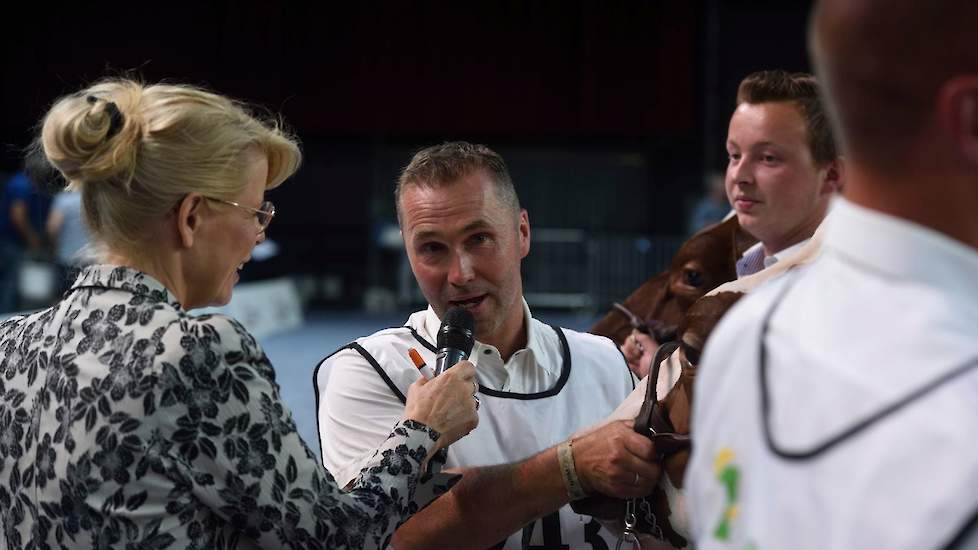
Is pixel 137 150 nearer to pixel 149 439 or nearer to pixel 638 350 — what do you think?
pixel 149 439

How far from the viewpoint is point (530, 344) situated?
2.34 m

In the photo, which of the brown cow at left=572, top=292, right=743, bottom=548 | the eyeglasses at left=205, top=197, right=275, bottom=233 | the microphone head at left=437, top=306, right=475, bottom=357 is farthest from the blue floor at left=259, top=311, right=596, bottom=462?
the brown cow at left=572, top=292, right=743, bottom=548

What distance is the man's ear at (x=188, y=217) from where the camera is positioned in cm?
168

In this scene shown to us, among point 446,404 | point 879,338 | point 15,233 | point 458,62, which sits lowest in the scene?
point 15,233

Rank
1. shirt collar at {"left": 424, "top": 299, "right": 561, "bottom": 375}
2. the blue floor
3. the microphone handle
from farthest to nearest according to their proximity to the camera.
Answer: the blue floor < shirt collar at {"left": 424, "top": 299, "right": 561, "bottom": 375} < the microphone handle

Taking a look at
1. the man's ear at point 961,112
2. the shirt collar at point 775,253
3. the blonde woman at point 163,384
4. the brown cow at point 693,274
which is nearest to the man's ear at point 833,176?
the shirt collar at point 775,253

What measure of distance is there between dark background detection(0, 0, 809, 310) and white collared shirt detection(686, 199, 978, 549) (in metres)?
13.5

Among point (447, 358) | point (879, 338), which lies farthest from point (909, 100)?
point (447, 358)

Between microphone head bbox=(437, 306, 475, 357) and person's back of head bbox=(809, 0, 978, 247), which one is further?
microphone head bbox=(437, 306, 475, 357)

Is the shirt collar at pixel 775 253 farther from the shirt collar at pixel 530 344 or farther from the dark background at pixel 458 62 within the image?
the dark background at pixel 458 62

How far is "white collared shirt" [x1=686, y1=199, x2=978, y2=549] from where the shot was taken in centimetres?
71

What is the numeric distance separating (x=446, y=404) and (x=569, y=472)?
0.23m

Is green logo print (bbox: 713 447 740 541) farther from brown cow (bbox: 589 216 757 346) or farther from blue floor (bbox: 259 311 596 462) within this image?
blue floor (bbox: 259 311 596 462)

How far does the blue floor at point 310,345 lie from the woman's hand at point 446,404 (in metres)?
2.80
